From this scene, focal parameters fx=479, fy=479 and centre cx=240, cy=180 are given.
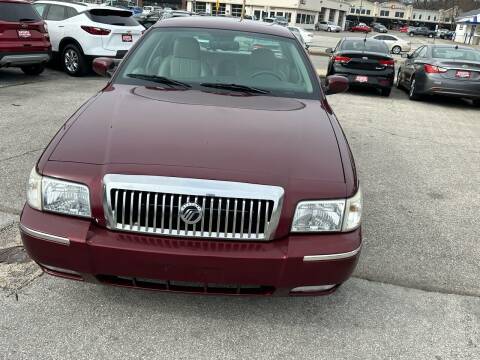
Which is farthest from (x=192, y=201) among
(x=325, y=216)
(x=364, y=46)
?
(x=364, y=46)

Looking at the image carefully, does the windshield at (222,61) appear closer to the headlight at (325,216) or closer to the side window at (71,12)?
the headlight at (325,216)

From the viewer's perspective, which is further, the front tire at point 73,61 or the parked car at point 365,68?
the parked car at point 365,68

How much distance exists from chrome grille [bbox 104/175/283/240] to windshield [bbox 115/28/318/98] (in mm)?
1555

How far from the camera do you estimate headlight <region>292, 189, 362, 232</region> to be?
94.4 inches

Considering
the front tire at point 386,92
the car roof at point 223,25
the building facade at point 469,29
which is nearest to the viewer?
the car roof at point 223,25

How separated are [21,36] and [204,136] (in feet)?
28.3

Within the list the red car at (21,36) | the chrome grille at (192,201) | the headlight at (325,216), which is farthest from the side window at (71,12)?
the headlight at (325,216)

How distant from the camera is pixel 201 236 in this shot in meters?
2.35

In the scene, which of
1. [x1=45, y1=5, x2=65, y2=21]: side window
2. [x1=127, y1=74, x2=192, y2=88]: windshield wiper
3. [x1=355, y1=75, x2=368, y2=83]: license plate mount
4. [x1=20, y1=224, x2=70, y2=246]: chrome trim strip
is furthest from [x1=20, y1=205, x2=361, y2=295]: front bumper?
[x1=45, y1=5, x2=65, y2=21]: side window

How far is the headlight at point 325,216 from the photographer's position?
2.40 metres

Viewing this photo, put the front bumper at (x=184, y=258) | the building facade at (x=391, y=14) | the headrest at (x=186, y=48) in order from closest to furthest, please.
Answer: the front bumper at (x=184, y=258), the headrest at (x=186, y=48), the building facade at (x=391, y=14)

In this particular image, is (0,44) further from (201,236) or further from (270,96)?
(201,236)

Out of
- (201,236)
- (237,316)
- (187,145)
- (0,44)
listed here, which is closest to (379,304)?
(237,316)

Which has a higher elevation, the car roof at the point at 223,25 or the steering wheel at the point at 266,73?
the car roof at the point at 223,25
